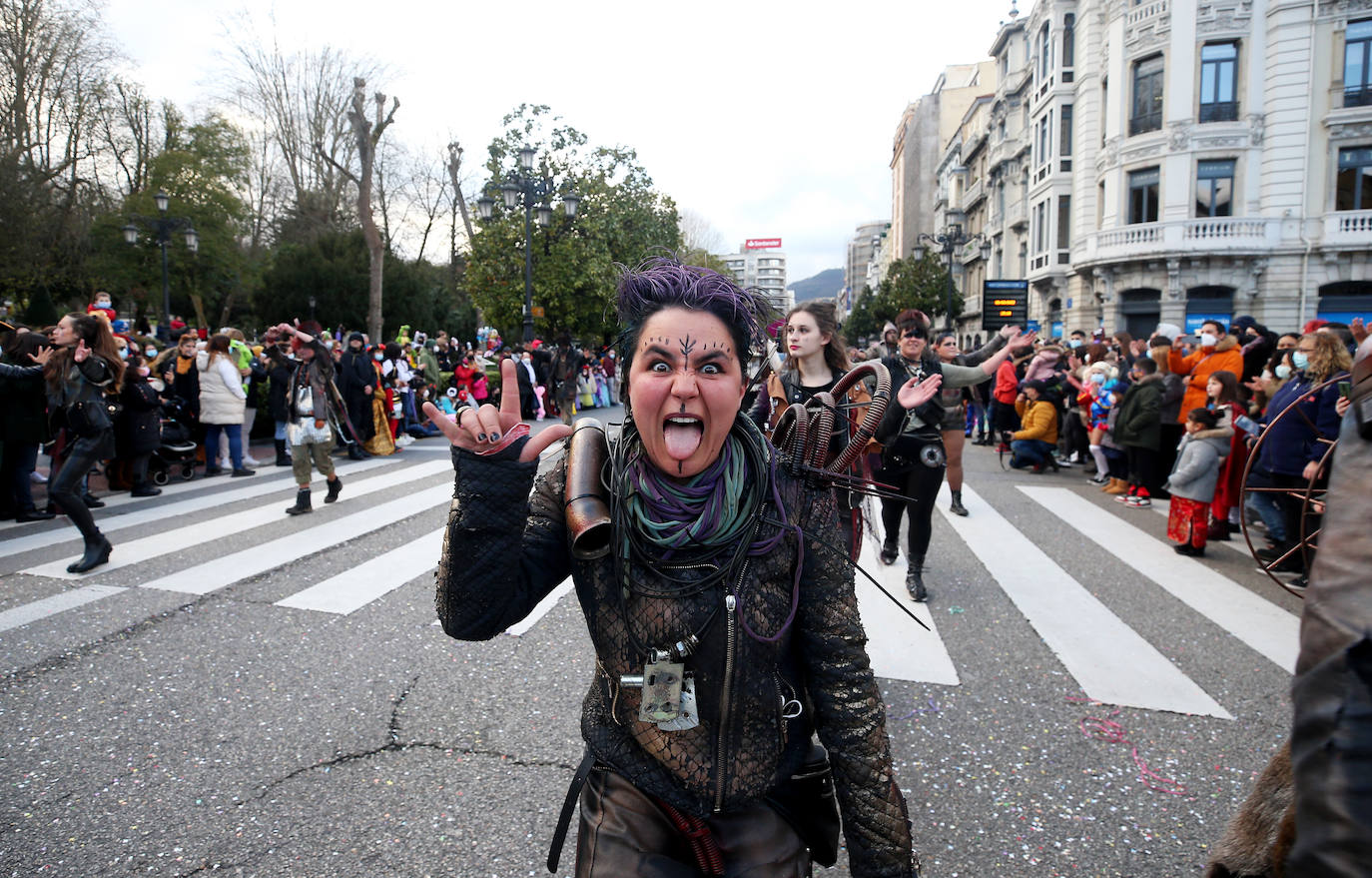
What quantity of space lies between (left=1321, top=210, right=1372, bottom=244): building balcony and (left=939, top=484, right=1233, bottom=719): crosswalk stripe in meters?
26.1

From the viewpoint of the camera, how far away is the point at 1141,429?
893 centimetres

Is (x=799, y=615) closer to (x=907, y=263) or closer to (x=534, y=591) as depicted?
(x=534, y=591)

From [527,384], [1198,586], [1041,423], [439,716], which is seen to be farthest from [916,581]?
[527,384]

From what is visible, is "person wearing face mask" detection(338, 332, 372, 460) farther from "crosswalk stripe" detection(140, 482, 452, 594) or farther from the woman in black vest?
the woman in black vest

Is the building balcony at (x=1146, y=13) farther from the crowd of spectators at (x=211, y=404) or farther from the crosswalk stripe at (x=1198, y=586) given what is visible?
the crosswalk stripe at (x=1198, y=586)

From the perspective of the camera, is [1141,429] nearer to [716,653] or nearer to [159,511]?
[716,653]

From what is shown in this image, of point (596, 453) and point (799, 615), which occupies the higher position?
point (596, 453)

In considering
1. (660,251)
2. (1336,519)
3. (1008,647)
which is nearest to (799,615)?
(660,251)

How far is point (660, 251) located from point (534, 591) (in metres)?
0.87

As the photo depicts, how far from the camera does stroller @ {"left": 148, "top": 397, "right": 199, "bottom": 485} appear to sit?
32.2 ft

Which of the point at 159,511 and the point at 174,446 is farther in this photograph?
the point at 174,446

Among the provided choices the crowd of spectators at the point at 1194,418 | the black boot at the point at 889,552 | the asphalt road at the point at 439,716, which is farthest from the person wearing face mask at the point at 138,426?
the black boot at the point at 889,552

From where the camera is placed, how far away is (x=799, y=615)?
1799mm

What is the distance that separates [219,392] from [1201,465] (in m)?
10.8
